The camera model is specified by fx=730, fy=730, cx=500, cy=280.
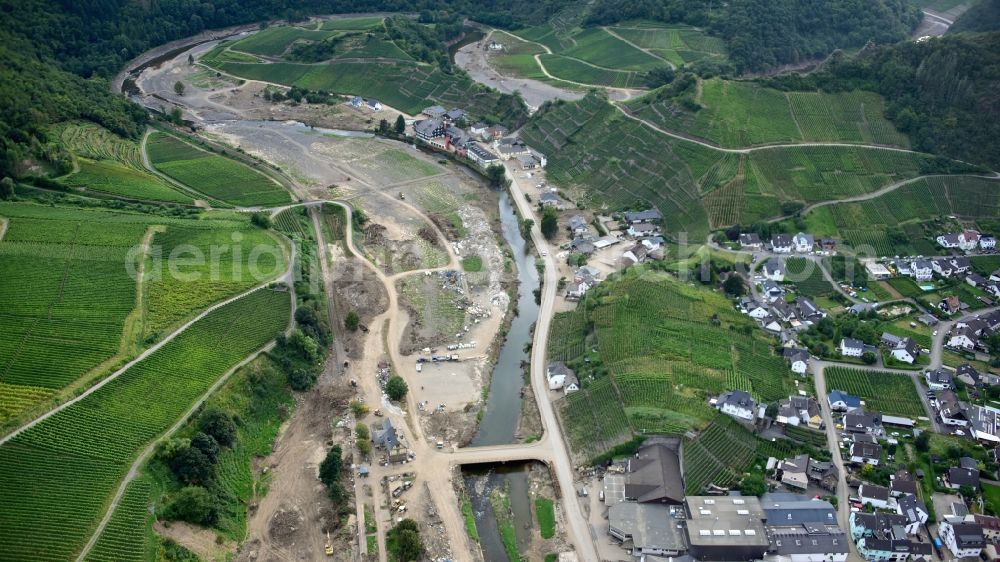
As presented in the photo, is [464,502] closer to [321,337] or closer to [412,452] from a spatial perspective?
[412,452]

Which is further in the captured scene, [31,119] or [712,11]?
[712,11]

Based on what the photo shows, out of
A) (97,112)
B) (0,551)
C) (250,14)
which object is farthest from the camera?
(250,14)

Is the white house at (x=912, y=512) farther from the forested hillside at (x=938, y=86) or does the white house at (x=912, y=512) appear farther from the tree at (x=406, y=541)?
the forested hillside at (x=938, y=86)

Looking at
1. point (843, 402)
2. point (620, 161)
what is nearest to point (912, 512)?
point (843, 402)

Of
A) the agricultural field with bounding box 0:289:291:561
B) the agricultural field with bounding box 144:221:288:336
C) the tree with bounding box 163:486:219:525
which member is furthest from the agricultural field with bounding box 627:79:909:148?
the tree with bounding box 163:486:219:525

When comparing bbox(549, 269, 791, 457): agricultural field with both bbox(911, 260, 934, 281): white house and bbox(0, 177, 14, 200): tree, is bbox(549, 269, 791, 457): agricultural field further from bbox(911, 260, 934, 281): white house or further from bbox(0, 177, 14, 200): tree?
bbox(0, 177, 14, 200): tree

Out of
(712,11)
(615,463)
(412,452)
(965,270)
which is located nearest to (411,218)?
(412,452)

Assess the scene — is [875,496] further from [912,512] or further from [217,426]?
[217,426]
